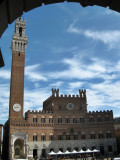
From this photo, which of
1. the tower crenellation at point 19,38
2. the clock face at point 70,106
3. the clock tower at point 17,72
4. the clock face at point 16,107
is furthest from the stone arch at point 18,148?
the tower crenellation at point 19,38

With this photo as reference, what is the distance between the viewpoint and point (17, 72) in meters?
47.5

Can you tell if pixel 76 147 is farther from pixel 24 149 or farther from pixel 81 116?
pixel 24 149

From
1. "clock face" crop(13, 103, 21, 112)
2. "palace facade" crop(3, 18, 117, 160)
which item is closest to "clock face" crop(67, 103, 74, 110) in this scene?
"palace facade" crop(3, 18, 117, 160)

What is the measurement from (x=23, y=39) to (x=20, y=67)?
8.00 meters

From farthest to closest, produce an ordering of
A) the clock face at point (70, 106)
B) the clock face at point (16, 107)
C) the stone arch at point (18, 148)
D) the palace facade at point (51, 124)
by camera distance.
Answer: the clock face at point (70, 106) → the clock face at point (16, 107) → the palace facade at point (51, 124) → the stone arch at point (18, 148)

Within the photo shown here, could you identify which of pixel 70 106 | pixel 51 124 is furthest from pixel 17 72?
pixel 70 106

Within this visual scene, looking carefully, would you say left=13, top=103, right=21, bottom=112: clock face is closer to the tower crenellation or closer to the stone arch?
the stone arch

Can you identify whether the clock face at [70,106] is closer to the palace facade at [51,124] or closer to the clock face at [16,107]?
the palace facade at [51,124]

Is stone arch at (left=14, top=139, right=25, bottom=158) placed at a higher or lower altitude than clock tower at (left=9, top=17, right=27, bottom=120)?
lower

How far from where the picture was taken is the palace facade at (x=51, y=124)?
43.0 meters

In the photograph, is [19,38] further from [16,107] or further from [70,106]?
[70,106]

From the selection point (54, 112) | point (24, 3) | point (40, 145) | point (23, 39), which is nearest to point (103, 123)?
point (54, 112)

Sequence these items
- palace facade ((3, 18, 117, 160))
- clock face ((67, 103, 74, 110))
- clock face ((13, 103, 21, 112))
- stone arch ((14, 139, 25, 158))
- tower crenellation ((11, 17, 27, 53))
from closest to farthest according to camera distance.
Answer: stone arch ((14, 139, 25, 158)) → palace facade ((3, 18, 117, 160)) → clock face ((13, 103, 21, 112)) → clock face ((67, 103, 74, 110)) → tower crenellation ((11, 17, 27, 53))

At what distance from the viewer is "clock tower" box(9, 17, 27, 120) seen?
44.2m
